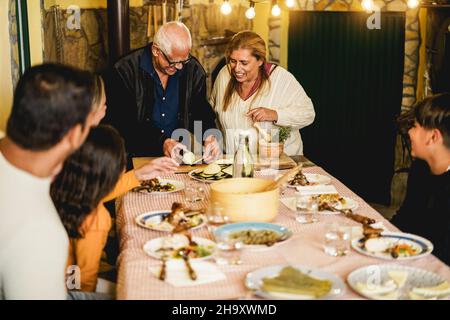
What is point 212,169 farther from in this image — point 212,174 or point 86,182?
point 86,182

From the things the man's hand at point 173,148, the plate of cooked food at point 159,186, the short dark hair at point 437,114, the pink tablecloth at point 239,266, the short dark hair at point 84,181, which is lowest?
the pink tablecloth at point 239,266

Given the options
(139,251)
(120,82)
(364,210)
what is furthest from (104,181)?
(120,82)

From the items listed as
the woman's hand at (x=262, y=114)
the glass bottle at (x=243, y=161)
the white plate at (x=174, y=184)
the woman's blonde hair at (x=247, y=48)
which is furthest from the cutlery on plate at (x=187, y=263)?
the woman's blonde hair at (x=247, y=48)

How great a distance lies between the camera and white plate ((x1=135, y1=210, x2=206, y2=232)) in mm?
2611

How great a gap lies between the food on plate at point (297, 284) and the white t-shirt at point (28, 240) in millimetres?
618

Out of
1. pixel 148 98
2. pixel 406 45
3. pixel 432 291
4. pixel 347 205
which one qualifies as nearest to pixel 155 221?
pixel 347 205

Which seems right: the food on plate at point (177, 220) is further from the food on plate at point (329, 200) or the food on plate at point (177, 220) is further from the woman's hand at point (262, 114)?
the woman's hand at point (262, 114)

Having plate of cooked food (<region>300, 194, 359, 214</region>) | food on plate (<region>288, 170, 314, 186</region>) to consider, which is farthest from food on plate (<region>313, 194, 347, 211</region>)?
food on plate (<region>288, 170, 314, 186</region>)

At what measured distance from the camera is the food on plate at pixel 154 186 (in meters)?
3.20

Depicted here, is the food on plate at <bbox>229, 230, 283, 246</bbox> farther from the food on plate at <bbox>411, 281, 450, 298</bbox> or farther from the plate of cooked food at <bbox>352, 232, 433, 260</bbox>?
the food on plate at <bbox>411, 281, 450, 298</bbox>

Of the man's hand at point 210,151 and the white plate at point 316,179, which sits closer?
the white plate at point 316,179

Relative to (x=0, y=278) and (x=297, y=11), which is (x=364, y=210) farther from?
(x=297, y=11)

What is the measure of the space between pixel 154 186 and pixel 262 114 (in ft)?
3.32

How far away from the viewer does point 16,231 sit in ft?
5.80
